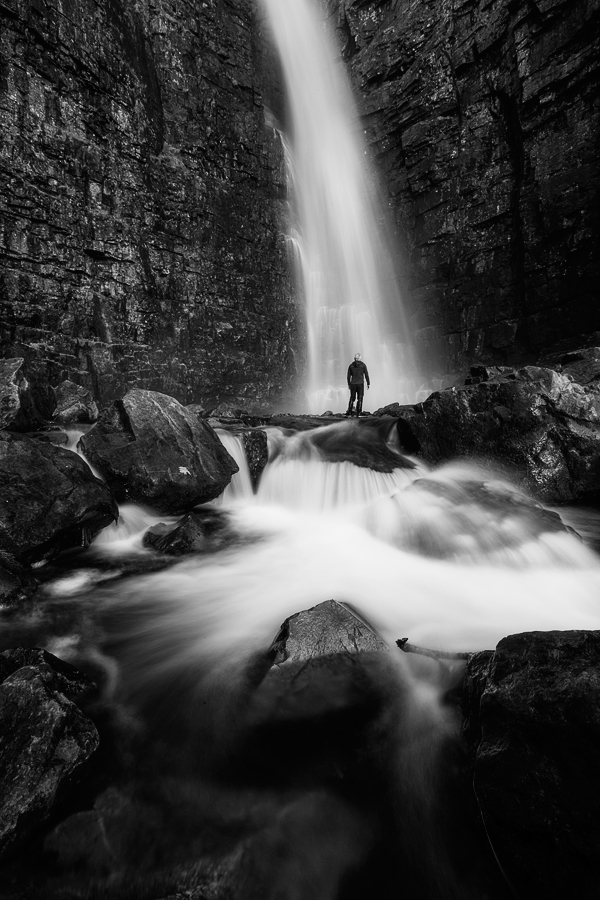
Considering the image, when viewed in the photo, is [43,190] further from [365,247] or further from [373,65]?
[373,65]

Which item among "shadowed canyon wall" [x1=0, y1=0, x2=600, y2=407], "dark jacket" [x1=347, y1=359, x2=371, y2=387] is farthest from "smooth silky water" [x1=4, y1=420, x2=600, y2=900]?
"shadowed canyon wall" [x1=0, y1=0, x2=600, y2=407]

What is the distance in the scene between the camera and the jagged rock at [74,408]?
30.0 ft

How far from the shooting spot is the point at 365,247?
909 inches

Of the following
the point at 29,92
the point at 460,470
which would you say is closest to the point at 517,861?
the point at 460,470

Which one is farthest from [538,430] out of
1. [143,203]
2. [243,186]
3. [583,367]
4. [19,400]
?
[243,186]

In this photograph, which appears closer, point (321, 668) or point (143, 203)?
point (321, 668)

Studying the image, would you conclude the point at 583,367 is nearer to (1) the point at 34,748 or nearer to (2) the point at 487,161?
(1) the point at 34,748

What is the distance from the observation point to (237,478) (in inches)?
306

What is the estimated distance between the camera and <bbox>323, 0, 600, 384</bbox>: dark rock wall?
14961 mm

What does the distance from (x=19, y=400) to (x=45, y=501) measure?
155 inches

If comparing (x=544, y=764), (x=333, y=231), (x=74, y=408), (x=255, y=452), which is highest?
(x=333, y=231)

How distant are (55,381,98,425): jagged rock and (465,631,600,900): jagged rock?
9.33 m

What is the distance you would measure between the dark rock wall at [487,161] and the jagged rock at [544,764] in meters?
16.8

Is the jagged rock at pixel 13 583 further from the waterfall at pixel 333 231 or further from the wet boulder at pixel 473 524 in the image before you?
the waterfall at pixel 333 231
